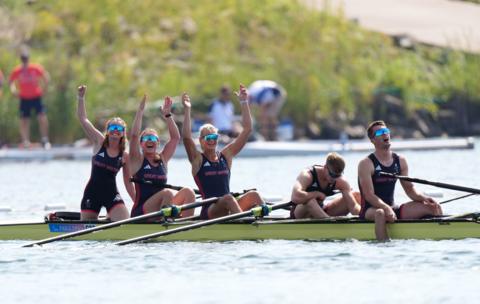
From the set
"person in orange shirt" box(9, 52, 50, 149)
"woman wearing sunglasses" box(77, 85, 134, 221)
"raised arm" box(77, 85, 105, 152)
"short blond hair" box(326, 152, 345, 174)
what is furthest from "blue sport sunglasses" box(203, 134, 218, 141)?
"person in orange shirt" box(9, 52, 50, 149)

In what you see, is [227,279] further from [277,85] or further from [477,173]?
[277,85]

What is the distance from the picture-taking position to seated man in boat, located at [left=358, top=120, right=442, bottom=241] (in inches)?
648

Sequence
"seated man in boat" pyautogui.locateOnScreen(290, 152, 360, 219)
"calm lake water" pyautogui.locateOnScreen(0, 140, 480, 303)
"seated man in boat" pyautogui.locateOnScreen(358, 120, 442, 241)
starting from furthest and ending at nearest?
"seated man in boat" pyautogui.locateOnScreen(290, 152, 360, 219) < "seated man in boat" pyautogui.locateOnScreen(358, 120, 442, 241) < "calm lake water" pyautogui.locateOnScreen(0, 140, 480, 303)

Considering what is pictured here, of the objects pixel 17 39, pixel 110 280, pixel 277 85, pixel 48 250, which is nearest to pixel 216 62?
pixel 277 85

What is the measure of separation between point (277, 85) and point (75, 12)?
544cm

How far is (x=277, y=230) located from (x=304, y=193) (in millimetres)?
561

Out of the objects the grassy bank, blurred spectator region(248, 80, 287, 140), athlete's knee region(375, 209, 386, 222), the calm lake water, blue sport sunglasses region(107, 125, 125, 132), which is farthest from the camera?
the grassy bank

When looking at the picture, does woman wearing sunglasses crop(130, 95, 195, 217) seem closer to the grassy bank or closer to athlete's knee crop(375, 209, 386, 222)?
athlete's knee crop(375, 209, 386, 222)

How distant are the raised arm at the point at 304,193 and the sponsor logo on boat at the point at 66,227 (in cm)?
243

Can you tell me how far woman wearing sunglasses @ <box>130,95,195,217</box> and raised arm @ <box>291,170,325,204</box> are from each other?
1.27 m

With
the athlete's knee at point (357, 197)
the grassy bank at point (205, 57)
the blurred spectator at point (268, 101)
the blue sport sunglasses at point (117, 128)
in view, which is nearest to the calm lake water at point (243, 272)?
the athlete's knee at point (357, 197)

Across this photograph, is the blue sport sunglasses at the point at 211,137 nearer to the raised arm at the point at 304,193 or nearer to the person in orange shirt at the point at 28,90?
the raised arm at the point at 304,193

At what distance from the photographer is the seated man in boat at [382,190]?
16.5 m

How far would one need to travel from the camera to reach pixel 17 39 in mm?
36531
